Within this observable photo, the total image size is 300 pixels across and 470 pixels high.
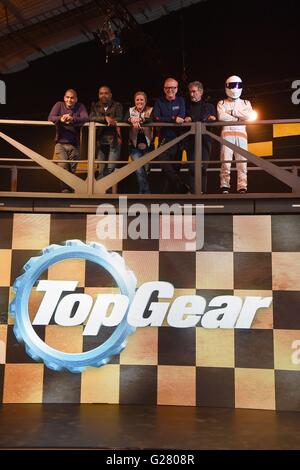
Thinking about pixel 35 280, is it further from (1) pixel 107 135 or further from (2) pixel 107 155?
(1) pixel 107 135

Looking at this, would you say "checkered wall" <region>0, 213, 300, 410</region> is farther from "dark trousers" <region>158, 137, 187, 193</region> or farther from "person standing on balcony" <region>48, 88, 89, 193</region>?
"person standing on balcony" <region>48, 88, 89, 193</region>

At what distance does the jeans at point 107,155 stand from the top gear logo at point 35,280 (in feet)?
3.04

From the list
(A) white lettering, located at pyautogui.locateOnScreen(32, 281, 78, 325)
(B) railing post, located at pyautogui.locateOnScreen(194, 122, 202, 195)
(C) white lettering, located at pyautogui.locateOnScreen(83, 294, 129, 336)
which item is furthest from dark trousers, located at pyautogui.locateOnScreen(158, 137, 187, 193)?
(A) white lettering, located at pyautogui.locateOnScreen(32, 281, 78, 325)

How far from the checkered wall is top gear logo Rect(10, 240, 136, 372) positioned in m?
0.07

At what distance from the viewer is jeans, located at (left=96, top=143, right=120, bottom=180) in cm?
528

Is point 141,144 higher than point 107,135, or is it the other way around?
point 107,135

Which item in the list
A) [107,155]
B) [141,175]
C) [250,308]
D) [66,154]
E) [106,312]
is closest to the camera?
[250,308]

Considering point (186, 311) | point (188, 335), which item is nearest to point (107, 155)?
point (186, 311)

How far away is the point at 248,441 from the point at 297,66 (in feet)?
24.8

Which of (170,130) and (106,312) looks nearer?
(106,312)

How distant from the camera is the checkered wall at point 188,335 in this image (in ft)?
15.1

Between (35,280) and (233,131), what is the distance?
2695mm

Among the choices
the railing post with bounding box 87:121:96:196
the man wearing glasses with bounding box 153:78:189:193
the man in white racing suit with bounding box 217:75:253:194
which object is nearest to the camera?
the railing post with bounding box 87:121:96:196

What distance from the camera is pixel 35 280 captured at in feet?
16.0
